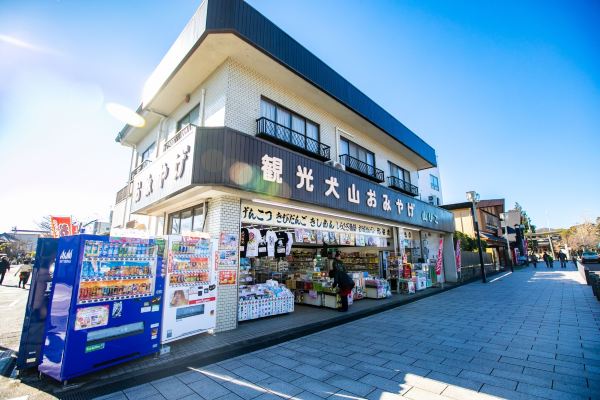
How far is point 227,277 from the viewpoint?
8164 millimetres

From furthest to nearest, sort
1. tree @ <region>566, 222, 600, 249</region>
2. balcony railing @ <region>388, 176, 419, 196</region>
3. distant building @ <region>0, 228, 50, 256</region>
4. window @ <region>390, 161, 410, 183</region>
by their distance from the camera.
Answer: tree @ <region>566, 222, 600, 249</region> → distant building @ <region>0, 228, 50, 256</region> → window @ <region>390, 161, 410, 183</region> → balcony railing @ <region>388, 176, 419, 196</region>

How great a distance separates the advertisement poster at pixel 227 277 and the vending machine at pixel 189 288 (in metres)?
0.47

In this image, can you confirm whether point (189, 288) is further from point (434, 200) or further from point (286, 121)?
point (434, 200)

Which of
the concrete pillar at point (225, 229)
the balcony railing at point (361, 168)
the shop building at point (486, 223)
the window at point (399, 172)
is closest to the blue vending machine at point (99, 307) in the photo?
the concrete pillar at point (225, 229)

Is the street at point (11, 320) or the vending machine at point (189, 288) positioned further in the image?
the street at point (11, 320)

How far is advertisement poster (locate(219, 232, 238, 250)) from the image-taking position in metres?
8.12

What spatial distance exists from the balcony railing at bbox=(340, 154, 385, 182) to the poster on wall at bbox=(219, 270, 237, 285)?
8.14 m

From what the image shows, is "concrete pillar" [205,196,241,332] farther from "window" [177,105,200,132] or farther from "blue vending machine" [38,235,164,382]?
"window" [177,105,200,132]

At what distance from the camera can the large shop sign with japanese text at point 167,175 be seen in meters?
7.66

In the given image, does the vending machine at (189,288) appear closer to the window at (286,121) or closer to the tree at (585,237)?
the window at (286,121)

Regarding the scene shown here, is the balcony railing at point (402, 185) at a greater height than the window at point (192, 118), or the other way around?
the window at point (192, 118)

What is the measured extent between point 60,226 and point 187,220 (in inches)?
188

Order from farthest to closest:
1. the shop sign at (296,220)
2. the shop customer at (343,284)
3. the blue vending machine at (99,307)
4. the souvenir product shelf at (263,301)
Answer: the shop customer at (343,284), the shop sign at (296,220), the souvenir product shelf at (263,301), the blue vending machine at (99,307)

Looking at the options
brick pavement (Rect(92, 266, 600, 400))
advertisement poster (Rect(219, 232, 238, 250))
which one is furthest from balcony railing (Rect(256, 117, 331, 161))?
brick pavement (Rect(92, 266, 600, 400))
